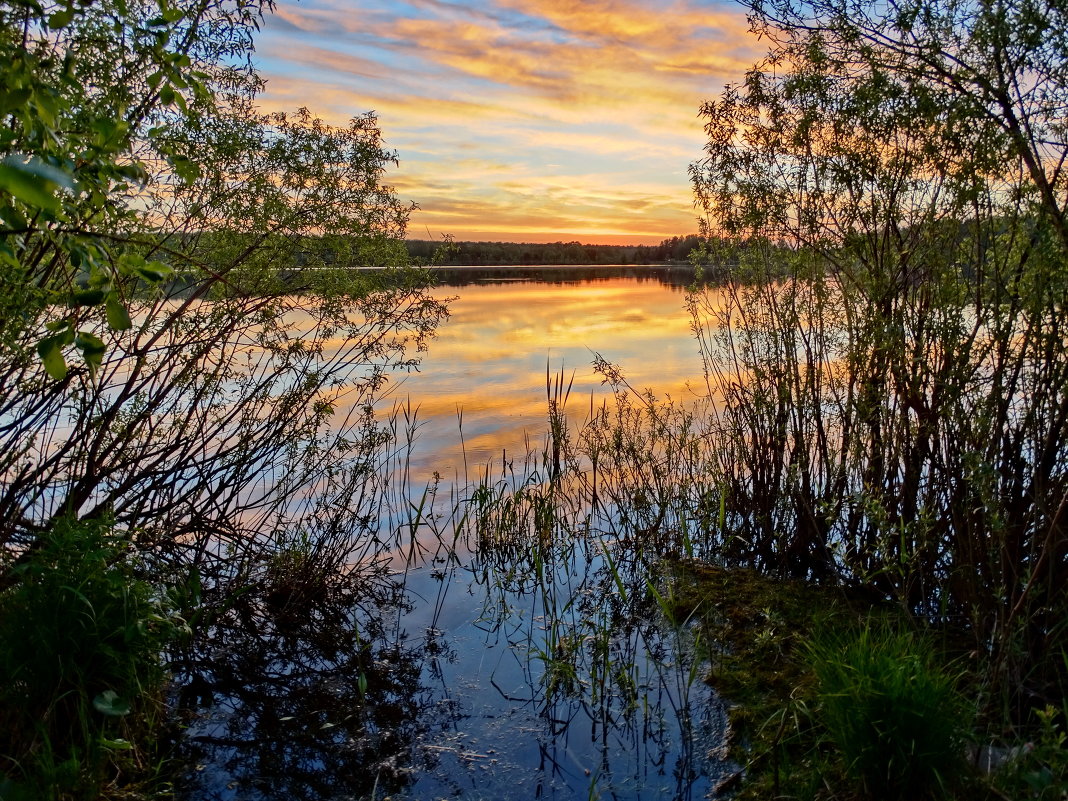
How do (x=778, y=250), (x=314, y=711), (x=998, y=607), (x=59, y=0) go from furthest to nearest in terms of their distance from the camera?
(x=778, y=250)
(x=314, y=711)
(x=998, y=607)
(x=59, y=0)

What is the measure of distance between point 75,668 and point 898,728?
3.34 m

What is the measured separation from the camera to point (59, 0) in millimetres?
1933

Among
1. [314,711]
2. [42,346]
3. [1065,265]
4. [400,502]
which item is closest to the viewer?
[42,346]

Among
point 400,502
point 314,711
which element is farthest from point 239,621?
point 400,502

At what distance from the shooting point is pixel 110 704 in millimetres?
3078

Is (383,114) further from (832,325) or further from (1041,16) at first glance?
(1041,16)

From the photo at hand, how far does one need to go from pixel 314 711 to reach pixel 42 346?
10.7ft

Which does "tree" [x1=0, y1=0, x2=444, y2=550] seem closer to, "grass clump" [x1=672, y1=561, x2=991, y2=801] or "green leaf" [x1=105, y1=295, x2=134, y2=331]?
"green leaf" [x1=105, y1=295, x2=134, y2=331]

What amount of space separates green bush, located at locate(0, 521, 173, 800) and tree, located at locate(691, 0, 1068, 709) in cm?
346

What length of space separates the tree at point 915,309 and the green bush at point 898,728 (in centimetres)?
58

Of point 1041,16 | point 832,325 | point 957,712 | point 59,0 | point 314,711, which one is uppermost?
point 1041,16

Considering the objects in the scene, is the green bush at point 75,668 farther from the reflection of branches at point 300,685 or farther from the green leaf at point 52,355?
the green leaf at point 52,355

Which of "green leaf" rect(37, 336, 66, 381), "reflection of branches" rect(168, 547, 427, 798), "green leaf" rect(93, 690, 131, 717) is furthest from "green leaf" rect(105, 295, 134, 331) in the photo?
"reflection of branches" rect(168, 547, 427, 798)

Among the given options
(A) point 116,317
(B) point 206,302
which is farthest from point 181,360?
(A) point 116,317
